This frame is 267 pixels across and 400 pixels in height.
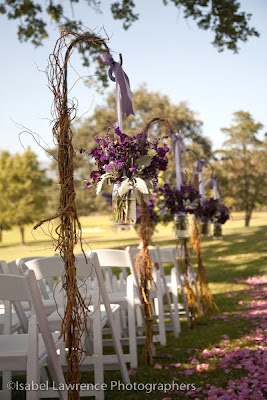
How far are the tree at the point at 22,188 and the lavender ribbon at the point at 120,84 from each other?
90.0 ft

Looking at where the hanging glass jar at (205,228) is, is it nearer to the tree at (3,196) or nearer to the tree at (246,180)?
the tree at (246,180)

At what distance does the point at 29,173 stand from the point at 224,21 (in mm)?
22476

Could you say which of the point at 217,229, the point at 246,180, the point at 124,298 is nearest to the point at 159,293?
the point at 124,298

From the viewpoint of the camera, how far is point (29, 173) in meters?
31.9

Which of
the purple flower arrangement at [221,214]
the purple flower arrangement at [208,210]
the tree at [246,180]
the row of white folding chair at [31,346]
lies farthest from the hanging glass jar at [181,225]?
the tree at [246,180]

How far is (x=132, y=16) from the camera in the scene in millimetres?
11422

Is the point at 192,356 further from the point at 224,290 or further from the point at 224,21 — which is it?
Result: the point at 224,21

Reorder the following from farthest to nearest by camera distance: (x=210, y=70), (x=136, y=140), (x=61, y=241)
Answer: (x=210, y=70), (x=136, y=140), (x=61, y=241)

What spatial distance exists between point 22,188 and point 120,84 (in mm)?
28619

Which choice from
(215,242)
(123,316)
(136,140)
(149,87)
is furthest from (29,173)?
(136,140)

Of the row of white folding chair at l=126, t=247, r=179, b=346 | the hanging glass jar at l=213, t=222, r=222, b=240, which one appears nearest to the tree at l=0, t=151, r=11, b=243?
the hanging glass jar at l=213, t=222, r=222, b=240

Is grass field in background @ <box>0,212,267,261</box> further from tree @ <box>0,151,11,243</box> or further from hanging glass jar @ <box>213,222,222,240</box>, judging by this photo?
hanging glass jar @ <box>213,222,222,240</box>

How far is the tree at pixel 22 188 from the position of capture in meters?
30.7

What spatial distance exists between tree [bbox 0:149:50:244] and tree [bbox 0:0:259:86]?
1944 cm
